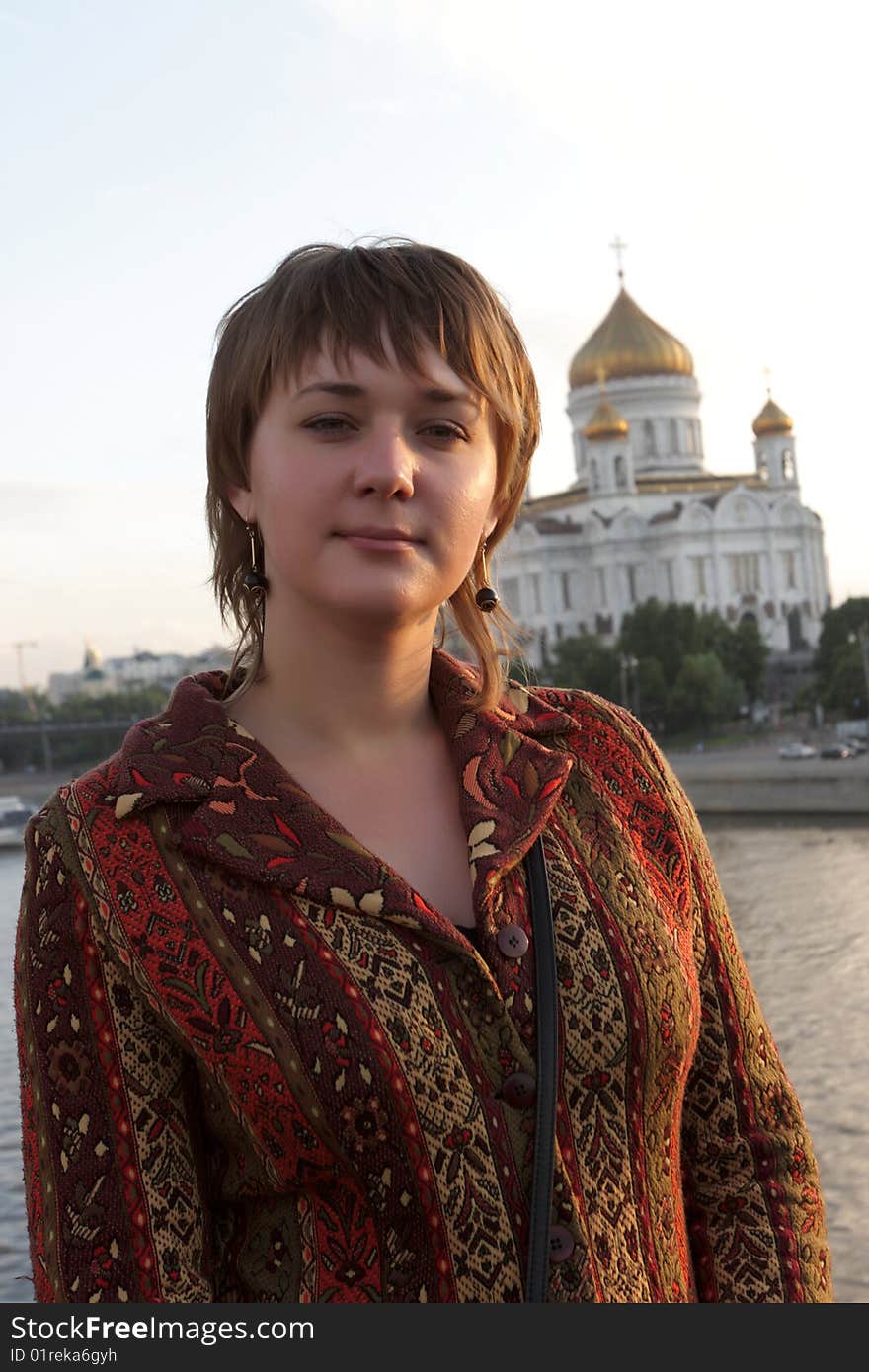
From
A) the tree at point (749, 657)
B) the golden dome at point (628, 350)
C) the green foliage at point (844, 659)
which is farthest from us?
the golden dome at point (628, 350)

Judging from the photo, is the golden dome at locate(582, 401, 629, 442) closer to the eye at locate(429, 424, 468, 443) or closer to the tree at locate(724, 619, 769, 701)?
the tree at locate(724, 619, 769, 701)

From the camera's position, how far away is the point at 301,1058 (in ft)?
3.08

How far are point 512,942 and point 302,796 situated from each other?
0.15 meters

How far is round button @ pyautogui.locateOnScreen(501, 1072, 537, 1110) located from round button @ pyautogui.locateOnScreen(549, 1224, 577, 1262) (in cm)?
7

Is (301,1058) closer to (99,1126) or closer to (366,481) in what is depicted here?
(99,1126)

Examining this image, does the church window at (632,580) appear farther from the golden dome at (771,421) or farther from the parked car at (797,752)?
the parked car at (797,752)

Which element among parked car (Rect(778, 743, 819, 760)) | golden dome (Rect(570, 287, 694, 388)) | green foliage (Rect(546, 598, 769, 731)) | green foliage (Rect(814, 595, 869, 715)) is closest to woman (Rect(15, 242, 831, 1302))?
parked car (Rect(778, 743, 819, 760))

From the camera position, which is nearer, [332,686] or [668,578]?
[332,686]

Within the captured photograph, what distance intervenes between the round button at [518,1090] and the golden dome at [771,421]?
44.0 metres

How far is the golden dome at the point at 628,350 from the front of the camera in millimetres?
43062

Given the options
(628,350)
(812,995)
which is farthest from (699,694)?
(812,995)

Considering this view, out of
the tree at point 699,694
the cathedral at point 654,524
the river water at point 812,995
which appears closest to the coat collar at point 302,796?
the river water at point 812,995

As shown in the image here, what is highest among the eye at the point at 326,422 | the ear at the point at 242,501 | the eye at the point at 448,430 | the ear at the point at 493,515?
the eye at the point at 326,422

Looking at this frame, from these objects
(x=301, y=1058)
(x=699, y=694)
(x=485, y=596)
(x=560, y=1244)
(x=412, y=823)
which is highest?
(x=485, y=596)
